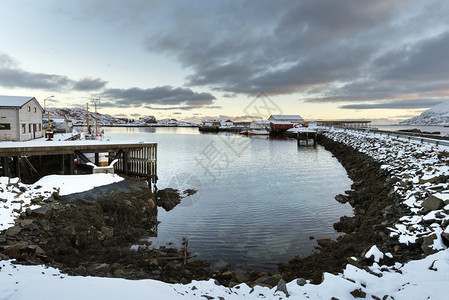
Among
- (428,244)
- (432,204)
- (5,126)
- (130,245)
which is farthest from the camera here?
(5,126)

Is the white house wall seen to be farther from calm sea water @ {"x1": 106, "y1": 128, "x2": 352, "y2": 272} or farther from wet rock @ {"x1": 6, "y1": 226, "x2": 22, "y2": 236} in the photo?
wet rock @ {"x1": 6, "y1": 226, "x2": 22, "y2": 236}

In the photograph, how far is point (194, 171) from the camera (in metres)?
34.5

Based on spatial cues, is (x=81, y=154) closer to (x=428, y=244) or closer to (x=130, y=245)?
(x=130, y=245)

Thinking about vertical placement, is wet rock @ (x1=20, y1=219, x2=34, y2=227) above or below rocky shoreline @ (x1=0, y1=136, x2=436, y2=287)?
above

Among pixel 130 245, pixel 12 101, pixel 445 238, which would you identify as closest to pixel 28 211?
pixel 130 245

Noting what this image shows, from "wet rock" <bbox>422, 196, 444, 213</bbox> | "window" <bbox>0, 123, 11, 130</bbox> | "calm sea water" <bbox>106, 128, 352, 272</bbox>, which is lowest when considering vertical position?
"calm sea water" <bbox>106, 128, 352, 272</bbox>

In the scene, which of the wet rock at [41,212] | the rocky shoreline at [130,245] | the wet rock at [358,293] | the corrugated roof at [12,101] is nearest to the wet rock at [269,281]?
the rocky shoreline at [130,245]

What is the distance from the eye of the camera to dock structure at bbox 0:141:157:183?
19094 millimetres

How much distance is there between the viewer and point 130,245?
43.9ft

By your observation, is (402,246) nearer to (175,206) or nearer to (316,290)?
(316,290)

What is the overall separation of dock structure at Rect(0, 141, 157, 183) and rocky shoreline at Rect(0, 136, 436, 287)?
6068mm

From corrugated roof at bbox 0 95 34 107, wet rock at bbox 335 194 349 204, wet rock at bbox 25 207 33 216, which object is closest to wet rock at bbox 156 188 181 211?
wet rock at bbox 25 207 33 216

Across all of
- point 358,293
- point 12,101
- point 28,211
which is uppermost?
point 12,101

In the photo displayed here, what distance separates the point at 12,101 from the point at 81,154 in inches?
639
